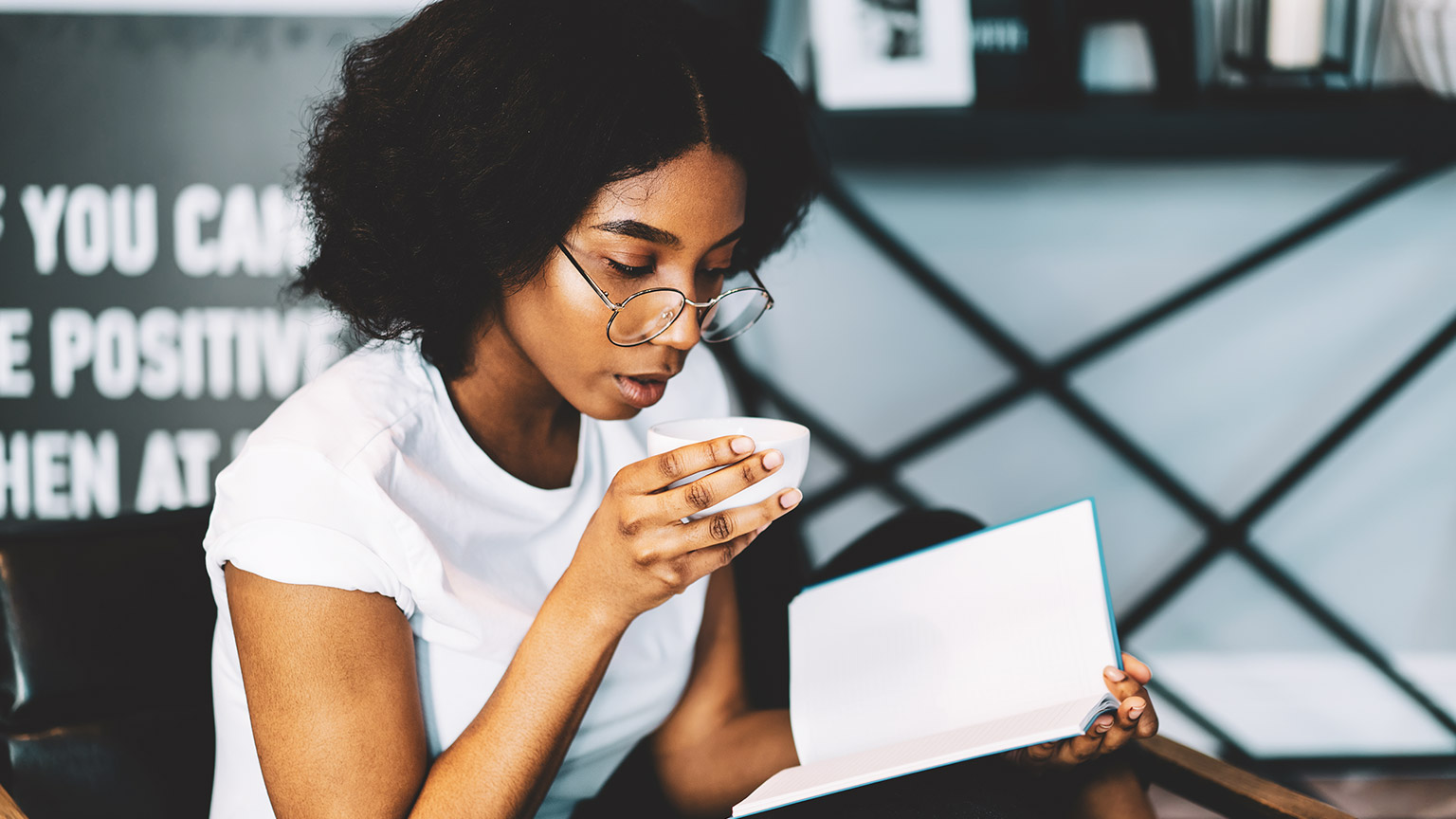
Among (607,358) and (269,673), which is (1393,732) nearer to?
(607,358)

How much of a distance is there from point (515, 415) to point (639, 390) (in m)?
0.18

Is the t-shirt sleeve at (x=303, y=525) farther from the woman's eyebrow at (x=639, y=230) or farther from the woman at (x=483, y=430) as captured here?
the woman's eyebrow at (x=639, y=230)

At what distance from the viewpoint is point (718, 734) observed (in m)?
1.03

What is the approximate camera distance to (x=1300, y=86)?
4.99 feet

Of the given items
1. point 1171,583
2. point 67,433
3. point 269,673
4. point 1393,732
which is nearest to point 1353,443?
point 1171,583

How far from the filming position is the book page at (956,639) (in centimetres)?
74

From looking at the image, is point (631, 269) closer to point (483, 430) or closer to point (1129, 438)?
point (483, 430)

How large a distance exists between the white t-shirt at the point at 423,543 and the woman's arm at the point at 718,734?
0.13 feet

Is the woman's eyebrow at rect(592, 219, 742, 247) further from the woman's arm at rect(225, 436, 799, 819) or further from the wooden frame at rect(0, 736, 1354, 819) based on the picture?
the wooden frame at rect(0, 736, 1354, 819)

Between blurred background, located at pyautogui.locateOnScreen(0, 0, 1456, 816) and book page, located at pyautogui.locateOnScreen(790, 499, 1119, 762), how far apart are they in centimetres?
79

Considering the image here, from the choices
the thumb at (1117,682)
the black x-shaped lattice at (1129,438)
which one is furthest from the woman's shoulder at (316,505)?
the black x-shaped lattice at (1129,438)

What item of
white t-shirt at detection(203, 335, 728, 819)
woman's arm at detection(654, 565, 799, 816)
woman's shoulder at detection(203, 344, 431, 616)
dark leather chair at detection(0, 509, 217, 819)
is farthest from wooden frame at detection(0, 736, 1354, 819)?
dark leather chair at detection(0, 509, 217, 819)

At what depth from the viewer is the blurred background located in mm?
1529

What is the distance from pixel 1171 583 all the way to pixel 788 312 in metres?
0.83
